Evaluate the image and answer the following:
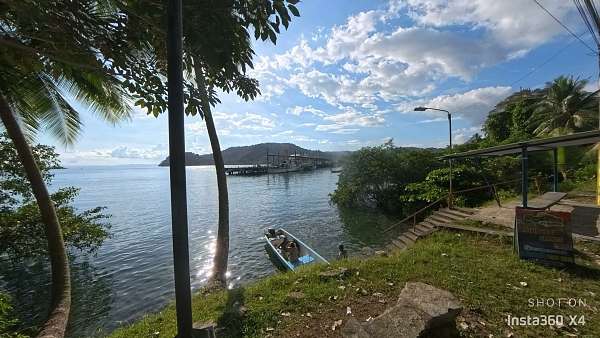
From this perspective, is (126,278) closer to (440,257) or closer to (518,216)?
(440,257)

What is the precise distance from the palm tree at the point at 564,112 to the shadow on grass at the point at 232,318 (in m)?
26.7

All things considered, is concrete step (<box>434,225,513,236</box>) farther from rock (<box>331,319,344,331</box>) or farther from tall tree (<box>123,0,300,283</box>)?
tall tree (<box>123,0,300,283</box>)

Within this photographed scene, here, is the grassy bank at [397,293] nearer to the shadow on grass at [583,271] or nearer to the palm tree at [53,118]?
the shadow on grass at [583,271]


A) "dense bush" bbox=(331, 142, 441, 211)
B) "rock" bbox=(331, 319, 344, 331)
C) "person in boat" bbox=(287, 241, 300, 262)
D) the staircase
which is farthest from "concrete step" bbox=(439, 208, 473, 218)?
"dense bush" bbox=(331, 142, 441, 211)

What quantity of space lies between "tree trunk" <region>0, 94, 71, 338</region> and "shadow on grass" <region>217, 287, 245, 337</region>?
3.66m

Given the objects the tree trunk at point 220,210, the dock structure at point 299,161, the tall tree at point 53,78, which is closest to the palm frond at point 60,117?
the tall tree at point 53,78

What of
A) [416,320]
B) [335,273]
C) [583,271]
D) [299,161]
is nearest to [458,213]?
[583,271]

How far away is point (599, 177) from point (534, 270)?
7.96m

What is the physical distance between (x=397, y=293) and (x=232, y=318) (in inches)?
130

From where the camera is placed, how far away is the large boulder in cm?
382

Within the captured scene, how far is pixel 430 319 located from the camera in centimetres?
406

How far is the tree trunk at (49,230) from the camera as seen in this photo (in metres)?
6.30

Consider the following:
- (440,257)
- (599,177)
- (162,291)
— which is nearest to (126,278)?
(162,291)

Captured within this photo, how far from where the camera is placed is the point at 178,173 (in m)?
2.08
